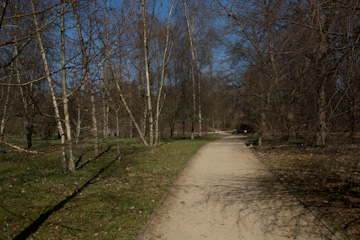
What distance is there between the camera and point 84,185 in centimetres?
725

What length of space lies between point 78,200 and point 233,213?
3585 millimetres

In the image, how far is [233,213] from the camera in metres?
5.09

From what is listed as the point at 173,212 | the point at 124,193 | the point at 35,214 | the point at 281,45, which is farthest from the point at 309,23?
the point at 35,214

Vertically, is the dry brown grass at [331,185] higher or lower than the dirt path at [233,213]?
higher

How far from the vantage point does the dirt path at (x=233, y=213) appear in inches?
167

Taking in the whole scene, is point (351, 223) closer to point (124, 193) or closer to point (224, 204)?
point (224, 204)

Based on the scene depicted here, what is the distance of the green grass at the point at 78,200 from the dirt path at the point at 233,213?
1.59 feet

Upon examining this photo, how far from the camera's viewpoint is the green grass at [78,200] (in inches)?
173

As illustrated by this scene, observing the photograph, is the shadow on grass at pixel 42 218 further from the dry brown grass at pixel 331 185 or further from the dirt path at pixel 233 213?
the dry brown grass at pixel 331 185

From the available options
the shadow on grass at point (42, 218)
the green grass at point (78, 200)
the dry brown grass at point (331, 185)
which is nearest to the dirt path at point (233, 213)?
the dry brown grass at point (331, 185)

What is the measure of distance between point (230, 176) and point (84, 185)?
178 inches

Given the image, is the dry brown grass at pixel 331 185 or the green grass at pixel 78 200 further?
the green grass at pixel 78 200

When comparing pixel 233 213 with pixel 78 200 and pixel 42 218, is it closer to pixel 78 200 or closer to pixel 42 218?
pixel 78 200

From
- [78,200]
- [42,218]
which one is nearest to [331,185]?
[78,200]
